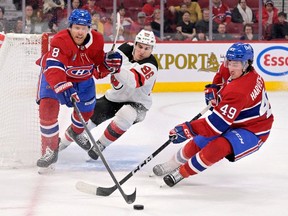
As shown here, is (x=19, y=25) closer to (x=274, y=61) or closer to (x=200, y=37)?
(x=200, y=37)

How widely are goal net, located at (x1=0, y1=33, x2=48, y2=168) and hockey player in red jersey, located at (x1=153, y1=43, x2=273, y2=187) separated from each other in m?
1.01

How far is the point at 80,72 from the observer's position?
167 inches

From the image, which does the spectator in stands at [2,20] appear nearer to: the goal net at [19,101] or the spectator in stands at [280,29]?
the spectator in stands at [280,29]

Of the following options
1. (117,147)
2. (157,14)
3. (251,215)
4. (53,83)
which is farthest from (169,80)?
(251,215)

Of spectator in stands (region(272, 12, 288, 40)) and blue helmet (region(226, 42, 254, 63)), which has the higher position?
blue helmet (region(226, 42, 254, 63))

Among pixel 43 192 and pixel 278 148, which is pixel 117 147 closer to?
pixel 278 148

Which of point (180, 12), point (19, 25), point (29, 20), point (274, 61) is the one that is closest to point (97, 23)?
point (29, 20)

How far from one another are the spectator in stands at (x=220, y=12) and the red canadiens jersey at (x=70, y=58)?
15.9 ft

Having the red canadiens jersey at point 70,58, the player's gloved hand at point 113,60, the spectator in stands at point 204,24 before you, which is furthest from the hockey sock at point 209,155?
the spectator in stands at point 204,24

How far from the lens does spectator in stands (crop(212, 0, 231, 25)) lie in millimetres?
8969

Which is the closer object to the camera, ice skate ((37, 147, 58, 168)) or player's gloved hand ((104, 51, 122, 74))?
player's gloved hand ((104, 51, 122, 74))

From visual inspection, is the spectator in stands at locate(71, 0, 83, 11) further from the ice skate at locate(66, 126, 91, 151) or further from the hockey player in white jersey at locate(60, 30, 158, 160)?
the ice skate at locate(66, 126, 91, 151)

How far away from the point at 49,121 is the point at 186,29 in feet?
16.0

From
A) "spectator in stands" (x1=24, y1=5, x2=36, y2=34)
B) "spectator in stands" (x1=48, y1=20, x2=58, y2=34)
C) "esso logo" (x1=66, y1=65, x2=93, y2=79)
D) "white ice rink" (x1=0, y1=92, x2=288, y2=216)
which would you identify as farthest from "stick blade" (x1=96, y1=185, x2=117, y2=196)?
"spectator in stands" (x1=48, y1=20, x2=58, y2=34)
